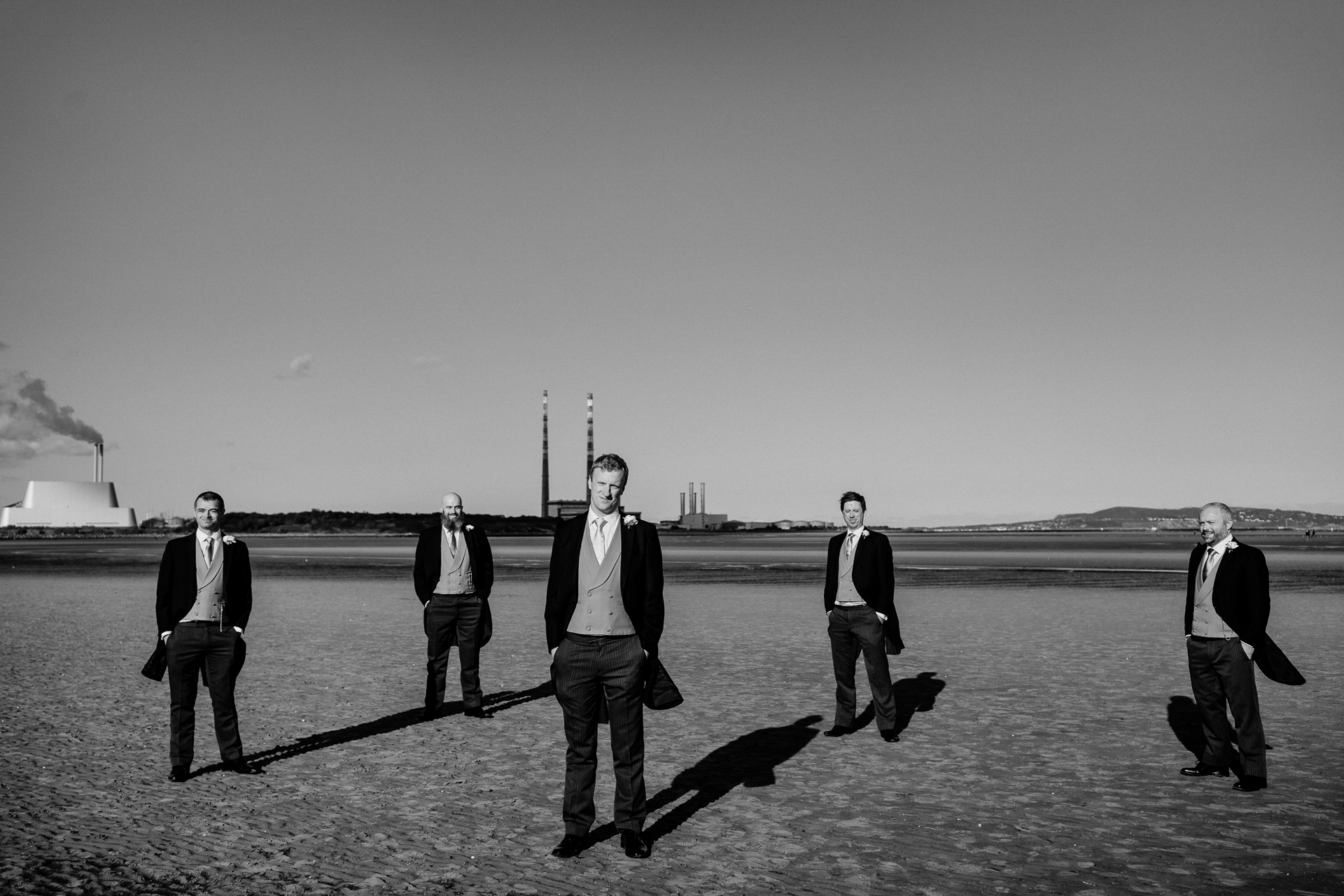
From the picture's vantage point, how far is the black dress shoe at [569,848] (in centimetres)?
645

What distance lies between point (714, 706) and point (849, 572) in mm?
2450

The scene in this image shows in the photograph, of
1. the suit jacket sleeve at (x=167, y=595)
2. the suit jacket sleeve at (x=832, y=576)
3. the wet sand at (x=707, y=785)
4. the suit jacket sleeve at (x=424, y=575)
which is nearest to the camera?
the wet sand at (x=707, y=785)

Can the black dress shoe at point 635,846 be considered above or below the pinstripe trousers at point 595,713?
below

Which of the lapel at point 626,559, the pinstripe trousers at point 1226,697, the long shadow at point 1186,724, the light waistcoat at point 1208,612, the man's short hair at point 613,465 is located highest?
the man's short hair at point 613,465

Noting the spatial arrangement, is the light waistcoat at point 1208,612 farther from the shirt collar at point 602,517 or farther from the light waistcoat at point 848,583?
the shirt collar at point 602,517

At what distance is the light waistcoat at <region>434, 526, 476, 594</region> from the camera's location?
→ 1090cm

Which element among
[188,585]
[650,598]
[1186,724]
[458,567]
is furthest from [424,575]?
[1186,724]

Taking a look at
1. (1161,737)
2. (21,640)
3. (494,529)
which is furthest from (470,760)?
(494,529)

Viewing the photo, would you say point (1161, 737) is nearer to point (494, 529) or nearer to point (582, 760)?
point (582, 760)

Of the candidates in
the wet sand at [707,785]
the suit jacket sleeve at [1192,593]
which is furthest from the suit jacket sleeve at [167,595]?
the suit jacket sleeve at [1192,593]

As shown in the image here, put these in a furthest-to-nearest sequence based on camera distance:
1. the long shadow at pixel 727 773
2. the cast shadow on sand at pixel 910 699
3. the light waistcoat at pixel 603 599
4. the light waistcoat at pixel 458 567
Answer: the light waistcoat at pixel 458 567 → the cast shadow on sand at pixel 910 699 → the long shadow at pixel 727 773 → the light waistcoat at pixel 603 599

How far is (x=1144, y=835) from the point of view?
22.3 feet

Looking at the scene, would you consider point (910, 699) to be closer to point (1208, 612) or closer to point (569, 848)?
point (1208, 612)

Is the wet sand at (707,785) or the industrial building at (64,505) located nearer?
the wet sand at (707,785)
